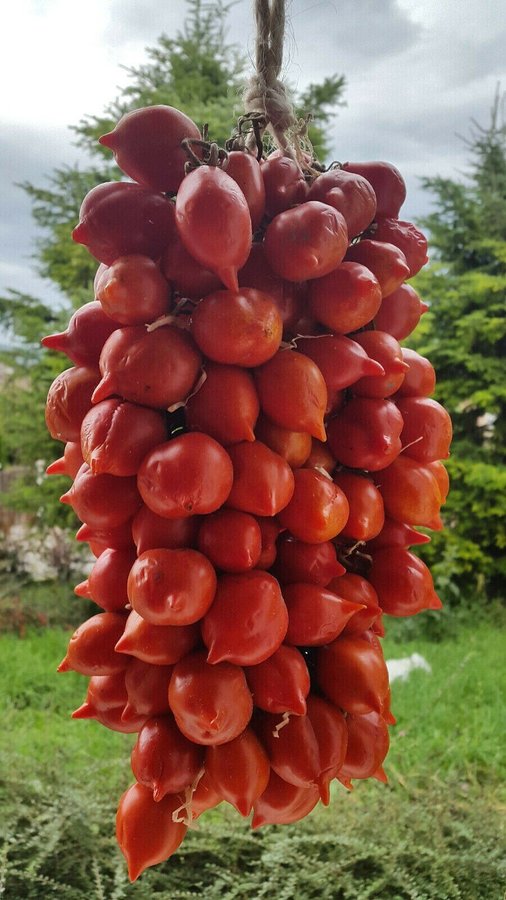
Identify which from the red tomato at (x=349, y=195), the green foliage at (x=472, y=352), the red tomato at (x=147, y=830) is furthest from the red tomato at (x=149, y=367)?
the green foliage at (x=472, y=352)

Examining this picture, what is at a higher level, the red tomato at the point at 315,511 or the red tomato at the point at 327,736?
the red tomato at the point at 315,511

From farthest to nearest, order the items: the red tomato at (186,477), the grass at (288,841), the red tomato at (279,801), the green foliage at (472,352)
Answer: the green foliage at (472,352)
the grass at (288,841)
the red tomato at (279,801)
the red tomato at (186,477)

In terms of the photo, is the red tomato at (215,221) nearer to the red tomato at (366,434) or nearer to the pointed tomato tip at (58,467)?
the red tomato at (366,434)

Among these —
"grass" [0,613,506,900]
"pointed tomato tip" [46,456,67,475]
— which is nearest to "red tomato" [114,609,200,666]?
"pointed tomato tip" [46,456,67,475]

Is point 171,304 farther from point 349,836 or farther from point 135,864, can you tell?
point 349,836

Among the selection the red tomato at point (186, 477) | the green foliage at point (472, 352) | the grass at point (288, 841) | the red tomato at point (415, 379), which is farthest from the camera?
the green foliage at point (472, 352)

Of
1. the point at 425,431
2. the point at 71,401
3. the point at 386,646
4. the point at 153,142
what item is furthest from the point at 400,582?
the point at 386,646

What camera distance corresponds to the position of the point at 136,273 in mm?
622

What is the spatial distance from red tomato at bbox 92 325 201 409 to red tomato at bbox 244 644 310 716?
246 millimetres

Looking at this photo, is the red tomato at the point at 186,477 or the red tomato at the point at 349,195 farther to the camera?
the red tomato at the point at 349,195

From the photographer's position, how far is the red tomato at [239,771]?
608mm

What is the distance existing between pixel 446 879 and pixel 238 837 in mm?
418

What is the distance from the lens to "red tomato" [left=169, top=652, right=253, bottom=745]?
22.8 inches

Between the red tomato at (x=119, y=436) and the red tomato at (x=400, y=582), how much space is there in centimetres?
27
